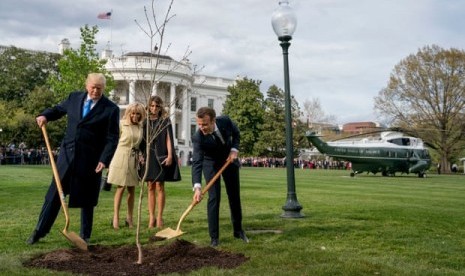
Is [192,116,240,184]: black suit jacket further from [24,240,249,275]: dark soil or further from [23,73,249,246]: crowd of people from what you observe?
[24,240,249,275]: dark soil

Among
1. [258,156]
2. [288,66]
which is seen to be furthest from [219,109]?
[288,66]

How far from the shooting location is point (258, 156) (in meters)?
74.6

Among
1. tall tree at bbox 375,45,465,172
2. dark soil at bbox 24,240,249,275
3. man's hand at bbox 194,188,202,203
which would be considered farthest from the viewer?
tall tree at bbox 375,45,465,172

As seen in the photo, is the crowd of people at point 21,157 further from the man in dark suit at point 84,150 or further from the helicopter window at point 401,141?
the man in dark suit at point 84,150

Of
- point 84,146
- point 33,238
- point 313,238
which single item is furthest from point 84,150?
point 313,238

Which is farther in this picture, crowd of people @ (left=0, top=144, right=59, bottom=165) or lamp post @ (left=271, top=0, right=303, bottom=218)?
crowd of people @ (left=0, top=144, right=59, bottom=165)

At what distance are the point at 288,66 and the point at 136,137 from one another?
376 cm

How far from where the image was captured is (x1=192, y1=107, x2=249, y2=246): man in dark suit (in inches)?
263

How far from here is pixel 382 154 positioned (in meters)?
37.5

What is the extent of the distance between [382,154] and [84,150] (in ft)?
109

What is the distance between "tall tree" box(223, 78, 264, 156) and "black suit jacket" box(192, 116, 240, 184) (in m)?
67.0

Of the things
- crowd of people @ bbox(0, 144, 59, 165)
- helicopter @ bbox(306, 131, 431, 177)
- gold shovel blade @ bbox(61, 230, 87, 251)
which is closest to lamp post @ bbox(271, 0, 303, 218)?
gold shovel blade @ bbox(61, 230, 87, 251)

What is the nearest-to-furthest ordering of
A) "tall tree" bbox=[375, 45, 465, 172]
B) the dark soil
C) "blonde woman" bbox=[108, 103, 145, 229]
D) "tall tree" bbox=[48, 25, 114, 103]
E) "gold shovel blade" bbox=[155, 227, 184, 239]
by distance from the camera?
the dark soil, "gold shovel blade" bbox=[155, 227, 184, 239], "blonde woman" bbox=[108, 103, 145, 229], "tall tree" bbox=[48, 25, 114, 103], "tall tree" bbox=[375, 45, 465, 172]

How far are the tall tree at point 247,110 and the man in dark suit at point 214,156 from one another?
67.0m
